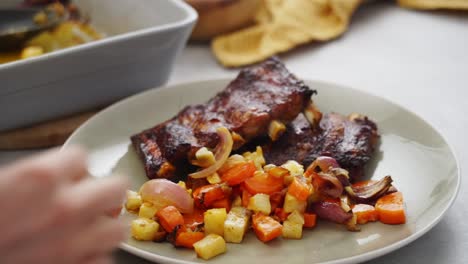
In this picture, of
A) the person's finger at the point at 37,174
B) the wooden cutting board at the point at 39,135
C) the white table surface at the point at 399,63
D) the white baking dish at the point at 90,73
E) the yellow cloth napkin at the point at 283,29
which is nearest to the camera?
the person's finger at the point at 37,174

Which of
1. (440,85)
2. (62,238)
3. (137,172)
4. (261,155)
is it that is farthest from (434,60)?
(62,238)

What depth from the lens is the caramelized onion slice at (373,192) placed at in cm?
199

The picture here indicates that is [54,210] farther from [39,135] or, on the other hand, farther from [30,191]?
[39,135]

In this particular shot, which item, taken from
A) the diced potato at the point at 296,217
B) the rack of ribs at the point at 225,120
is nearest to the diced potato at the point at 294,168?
the diced potato at the point at 296,217

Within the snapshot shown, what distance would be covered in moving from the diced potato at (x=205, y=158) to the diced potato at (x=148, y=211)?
23 cm

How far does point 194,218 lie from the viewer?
194 cm

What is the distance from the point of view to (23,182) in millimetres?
972

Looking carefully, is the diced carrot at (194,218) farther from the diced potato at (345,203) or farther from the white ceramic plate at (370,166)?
the diced potato at (345,203)

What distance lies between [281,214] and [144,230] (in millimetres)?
401

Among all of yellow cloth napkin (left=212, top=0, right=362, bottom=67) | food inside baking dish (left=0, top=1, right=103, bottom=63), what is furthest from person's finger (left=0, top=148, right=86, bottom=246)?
yellow cloth napkin (left=212, top=0, right=362, bottom=67)

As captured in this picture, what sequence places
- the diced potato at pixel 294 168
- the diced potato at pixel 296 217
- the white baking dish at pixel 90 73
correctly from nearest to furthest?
the diced potato at pixel 296 217 → the diced potato at pixel 294 168 → the white baking dish at pixel 90 73

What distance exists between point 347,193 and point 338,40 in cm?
180

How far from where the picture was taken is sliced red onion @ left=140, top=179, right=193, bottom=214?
1.92 metres

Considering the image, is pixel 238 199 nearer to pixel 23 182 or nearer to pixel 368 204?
pixel 368 204
